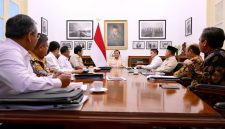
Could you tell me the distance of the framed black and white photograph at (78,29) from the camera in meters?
8.90

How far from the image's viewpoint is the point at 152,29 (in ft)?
28.9

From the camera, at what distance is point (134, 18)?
8812 millimetres

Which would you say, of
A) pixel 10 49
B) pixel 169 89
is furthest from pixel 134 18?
pixel 10 49

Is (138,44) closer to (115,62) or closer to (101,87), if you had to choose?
(115,62)

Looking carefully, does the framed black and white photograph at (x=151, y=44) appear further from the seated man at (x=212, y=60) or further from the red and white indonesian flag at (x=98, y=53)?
the seated man at (x=212, y=60)

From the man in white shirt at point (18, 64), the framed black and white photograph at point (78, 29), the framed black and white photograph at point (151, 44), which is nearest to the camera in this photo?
the man in white shirt at point (18, 64)

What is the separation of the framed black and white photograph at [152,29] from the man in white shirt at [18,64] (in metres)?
7.43

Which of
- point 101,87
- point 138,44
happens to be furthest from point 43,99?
point 138,44

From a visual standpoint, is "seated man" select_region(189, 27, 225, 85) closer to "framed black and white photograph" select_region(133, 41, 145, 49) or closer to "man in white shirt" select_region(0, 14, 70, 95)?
"man in white shirt" select_region(0, 14, 70, 95)

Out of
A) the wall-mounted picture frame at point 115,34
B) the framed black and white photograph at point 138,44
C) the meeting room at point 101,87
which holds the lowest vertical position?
the meeting room at point 101,87

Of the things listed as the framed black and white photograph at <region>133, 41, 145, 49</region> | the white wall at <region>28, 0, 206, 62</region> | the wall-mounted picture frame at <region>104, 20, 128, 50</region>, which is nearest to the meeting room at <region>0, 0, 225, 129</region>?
the white wall at <region>28, 0, 206, 62</region>

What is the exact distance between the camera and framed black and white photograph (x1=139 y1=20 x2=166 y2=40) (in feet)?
28.7

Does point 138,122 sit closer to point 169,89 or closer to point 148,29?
point 169,89
